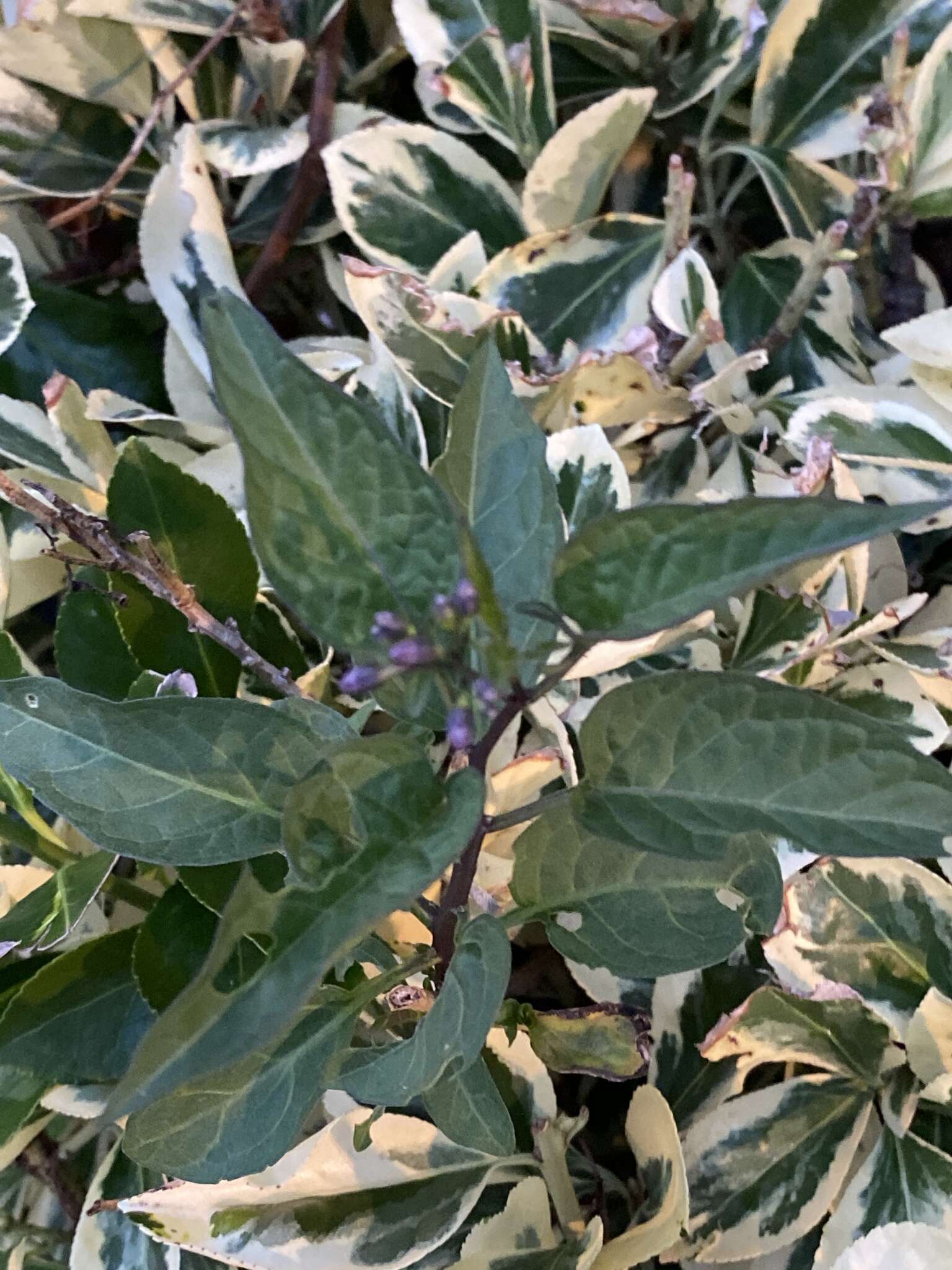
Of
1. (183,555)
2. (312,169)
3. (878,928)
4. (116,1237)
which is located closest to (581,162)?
(312,169)

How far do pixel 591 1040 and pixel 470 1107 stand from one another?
2.9 inches

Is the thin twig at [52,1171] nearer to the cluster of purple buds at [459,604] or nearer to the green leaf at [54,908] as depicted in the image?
the green leaf at [54,908]

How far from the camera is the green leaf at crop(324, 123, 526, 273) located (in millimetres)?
506

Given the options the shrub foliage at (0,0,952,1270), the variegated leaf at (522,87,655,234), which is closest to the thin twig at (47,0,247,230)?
the shrub foliage at (0,0,952,1270)

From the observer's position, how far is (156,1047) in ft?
0.57

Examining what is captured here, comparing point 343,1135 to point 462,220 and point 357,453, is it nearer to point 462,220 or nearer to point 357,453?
point 357,453

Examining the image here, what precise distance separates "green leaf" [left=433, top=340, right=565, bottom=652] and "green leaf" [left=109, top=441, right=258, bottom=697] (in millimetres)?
182

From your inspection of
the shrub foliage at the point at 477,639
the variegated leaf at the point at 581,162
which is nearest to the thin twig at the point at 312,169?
the shrub foliage at the point at 477,639

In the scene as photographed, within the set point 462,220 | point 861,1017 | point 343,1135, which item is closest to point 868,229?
point 462,220

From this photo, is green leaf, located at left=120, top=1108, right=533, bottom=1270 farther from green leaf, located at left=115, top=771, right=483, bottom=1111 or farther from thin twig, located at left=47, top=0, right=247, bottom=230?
thin twig, located at left=47, top=0, right=247, bottom=230

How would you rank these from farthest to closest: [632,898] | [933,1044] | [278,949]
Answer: [933,1044]
[632,898]
[278,949]

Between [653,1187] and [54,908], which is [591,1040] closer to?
[653,1187]

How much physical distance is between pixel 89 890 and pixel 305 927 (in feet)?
0.66

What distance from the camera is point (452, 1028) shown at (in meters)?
0.23
